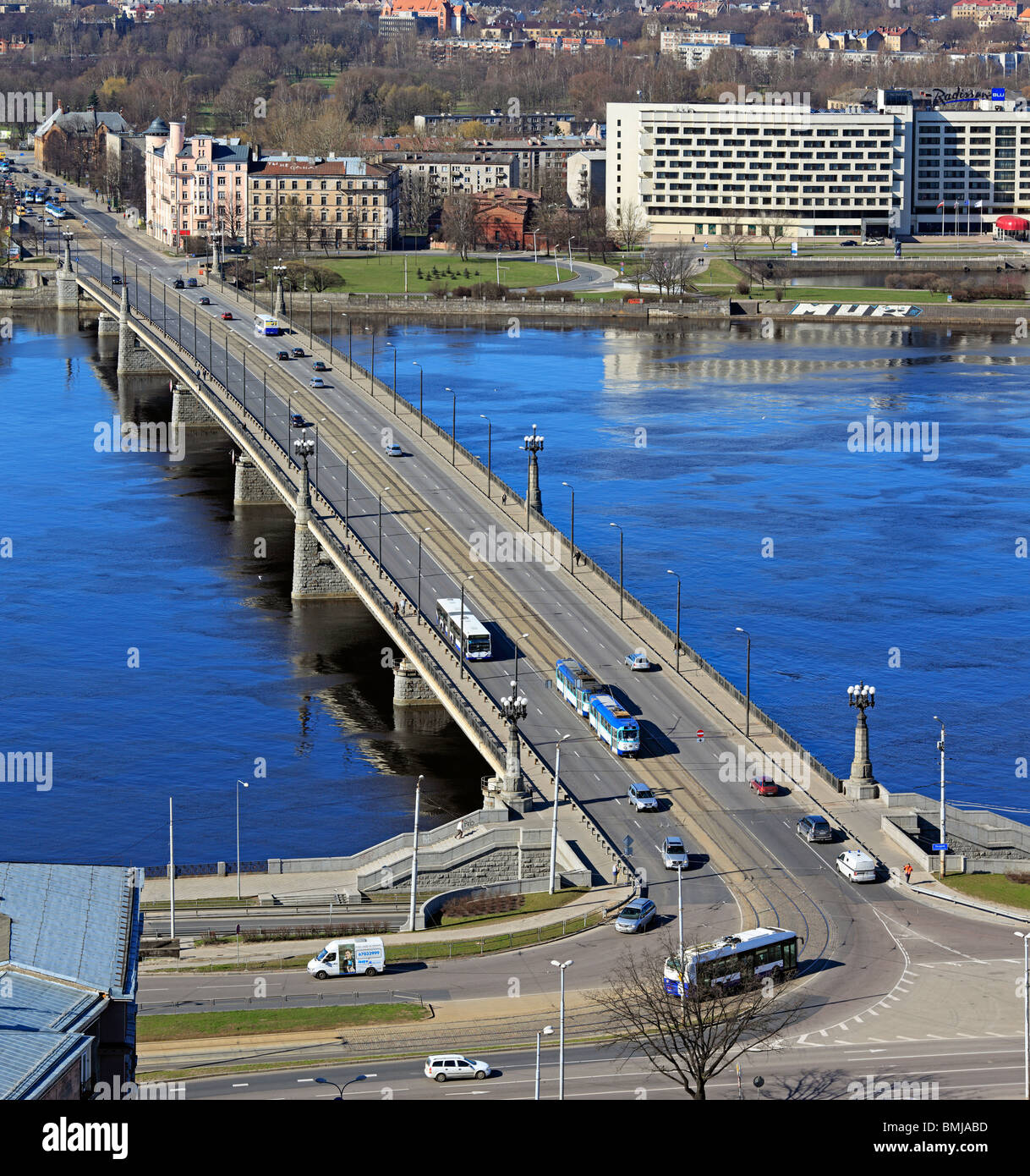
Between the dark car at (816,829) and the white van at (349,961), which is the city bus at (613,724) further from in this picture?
the white van at (349,961)

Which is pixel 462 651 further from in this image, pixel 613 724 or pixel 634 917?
pixel 634 917

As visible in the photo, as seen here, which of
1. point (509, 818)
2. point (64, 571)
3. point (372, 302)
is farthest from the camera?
point (372, 302)

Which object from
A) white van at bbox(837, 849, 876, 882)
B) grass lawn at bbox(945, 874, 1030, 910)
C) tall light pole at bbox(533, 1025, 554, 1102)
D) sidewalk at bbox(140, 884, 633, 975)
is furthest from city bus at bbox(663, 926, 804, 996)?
grass lawn at bbox(945, 874, 1030, 910)

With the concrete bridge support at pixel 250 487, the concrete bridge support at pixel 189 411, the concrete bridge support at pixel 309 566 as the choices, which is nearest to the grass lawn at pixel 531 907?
the concrete bridge support at pixel 309 566

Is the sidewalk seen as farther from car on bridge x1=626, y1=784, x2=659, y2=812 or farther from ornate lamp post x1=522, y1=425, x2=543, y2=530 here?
ornate lamp post x1=522, y1=425, x2=543, y2=530

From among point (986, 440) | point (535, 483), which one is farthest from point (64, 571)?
point (986, 440)

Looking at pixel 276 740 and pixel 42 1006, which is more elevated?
pixel 42 1006
